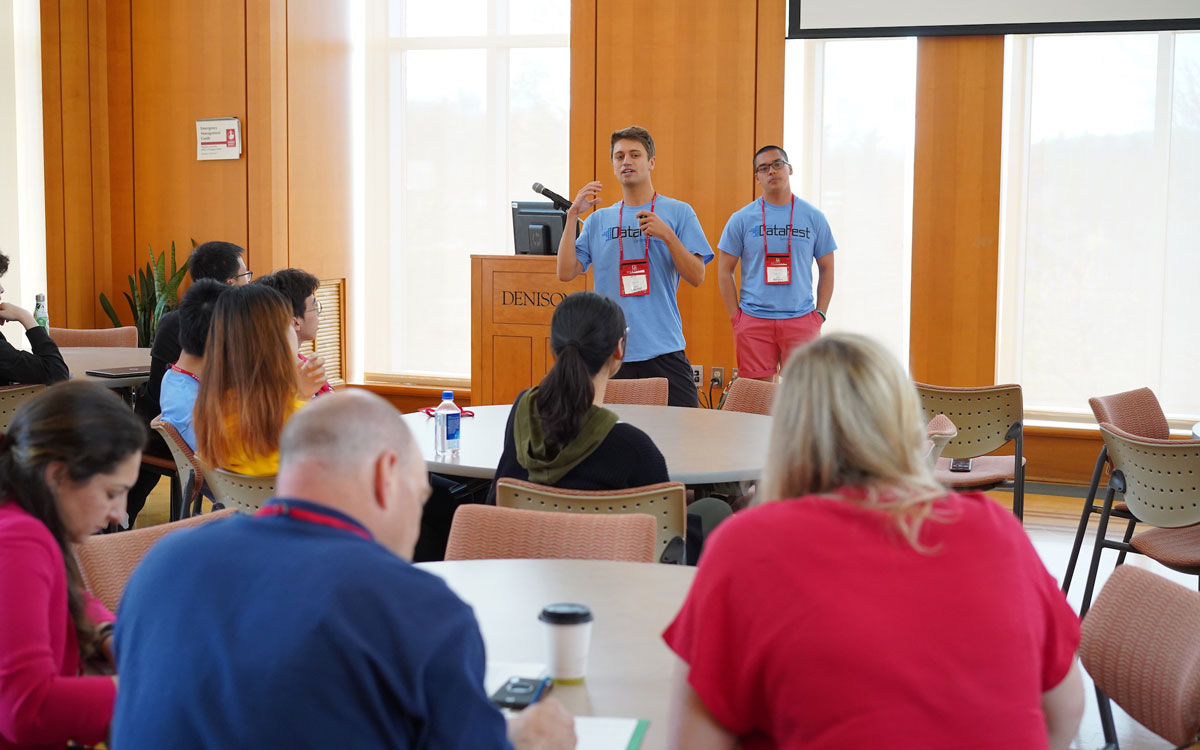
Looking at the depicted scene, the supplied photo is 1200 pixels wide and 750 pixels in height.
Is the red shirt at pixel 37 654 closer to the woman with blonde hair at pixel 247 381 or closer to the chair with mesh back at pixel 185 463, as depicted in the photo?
the woman with blonde hair at pixel 247 381

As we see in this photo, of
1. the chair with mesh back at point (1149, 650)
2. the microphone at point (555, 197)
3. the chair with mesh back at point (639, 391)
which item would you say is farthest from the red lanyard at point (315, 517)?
the microphone at point (555, 197)

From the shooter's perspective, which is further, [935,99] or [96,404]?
[935,99]

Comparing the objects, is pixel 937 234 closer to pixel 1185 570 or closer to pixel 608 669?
pixel 1185 570

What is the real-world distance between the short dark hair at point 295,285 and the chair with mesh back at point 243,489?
1076mm

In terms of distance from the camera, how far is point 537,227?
681 centimetres

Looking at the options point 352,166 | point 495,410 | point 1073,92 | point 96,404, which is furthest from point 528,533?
point 352,166

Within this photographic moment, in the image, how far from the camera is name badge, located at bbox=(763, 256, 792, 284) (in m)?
5.93

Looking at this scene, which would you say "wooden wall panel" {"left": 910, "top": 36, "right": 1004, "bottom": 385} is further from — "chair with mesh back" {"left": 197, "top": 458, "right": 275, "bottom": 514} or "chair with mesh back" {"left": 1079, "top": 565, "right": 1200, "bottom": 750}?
"chair with mesh back" {"left": 1079, "top": 565, "right": 1200, "bottom": 750}

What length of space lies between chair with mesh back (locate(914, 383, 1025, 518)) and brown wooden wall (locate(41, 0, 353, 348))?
477 cm

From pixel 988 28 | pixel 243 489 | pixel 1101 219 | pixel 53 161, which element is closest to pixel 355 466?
pixel 243 489

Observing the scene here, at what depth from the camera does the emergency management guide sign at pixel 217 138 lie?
7.70 metres

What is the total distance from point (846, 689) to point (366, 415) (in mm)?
618

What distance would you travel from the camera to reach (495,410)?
446 centimetres

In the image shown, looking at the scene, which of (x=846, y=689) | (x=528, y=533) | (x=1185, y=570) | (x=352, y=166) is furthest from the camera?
(x=352, y=166)
